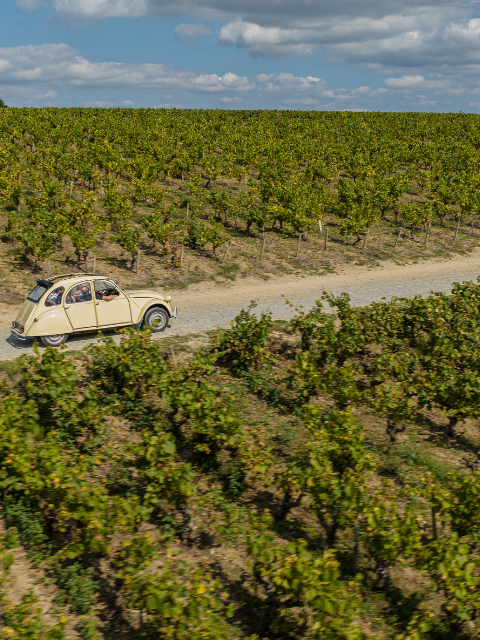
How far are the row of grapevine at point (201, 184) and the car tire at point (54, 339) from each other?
5779 mm

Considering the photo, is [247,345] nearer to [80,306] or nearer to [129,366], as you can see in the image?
[129,366]

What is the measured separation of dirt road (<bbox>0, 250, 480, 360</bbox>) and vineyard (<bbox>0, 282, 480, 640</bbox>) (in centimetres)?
248

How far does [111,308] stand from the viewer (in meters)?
14.6

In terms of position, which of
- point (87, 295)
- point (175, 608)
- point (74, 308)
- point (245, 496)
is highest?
point (87, 295)

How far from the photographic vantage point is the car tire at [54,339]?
14.0 metres

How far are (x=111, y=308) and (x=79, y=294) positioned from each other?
37.6 inches

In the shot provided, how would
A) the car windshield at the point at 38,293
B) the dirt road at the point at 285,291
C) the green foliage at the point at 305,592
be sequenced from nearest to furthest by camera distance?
the green foliage at the point at 305,592, the car windshield at the point at 38,293, the dirt road at the point at 285,291

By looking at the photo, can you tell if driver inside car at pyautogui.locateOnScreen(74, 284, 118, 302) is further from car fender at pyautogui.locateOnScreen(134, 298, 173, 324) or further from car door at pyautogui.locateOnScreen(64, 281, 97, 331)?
car fender at pyautogui.locateOnScreen(134, 298, 173, 324)

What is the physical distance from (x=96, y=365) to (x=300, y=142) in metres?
38.2

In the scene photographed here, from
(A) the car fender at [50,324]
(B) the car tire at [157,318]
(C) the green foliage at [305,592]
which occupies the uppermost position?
(A) the car fender at [50,324]

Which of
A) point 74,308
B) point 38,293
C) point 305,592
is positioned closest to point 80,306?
point 74,308

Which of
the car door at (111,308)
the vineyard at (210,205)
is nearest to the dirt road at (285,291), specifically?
the car door at (111,308)

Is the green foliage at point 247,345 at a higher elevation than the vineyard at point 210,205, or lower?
lower

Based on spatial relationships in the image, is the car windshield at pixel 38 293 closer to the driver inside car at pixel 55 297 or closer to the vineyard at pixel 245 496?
the driver inside car at pixel 55 297
